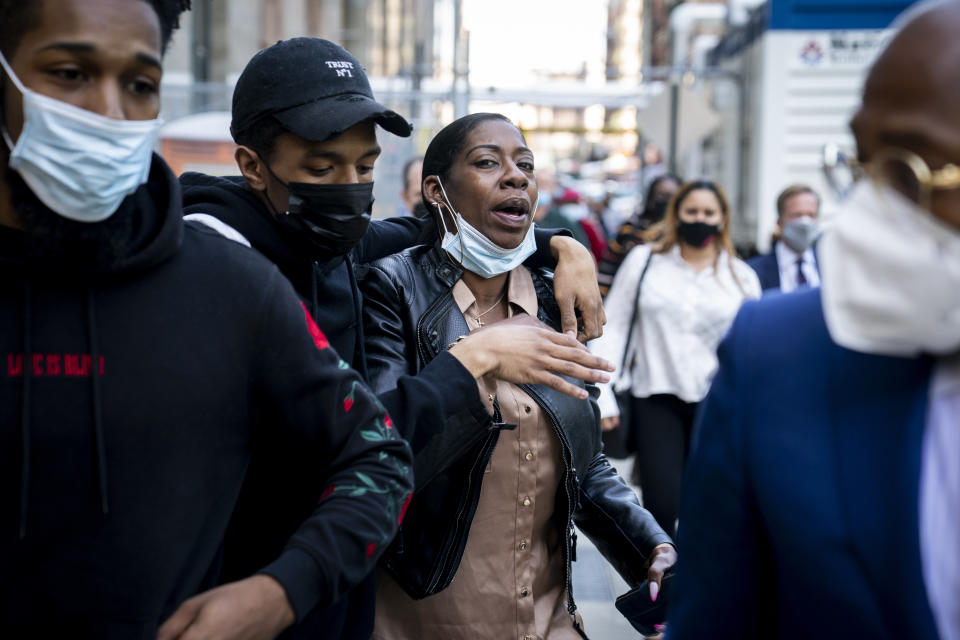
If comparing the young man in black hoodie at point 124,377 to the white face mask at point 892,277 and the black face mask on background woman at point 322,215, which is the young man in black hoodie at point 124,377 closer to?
the black face mask on background woman at point 322,215

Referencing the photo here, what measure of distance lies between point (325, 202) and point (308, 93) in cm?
23

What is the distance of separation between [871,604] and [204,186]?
1597 millimetres

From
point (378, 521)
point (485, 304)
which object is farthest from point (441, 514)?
point (378, 521)

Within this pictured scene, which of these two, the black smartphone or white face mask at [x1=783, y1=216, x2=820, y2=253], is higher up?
white face mask at [x1=783, y1=216, x2=820, y2=253]

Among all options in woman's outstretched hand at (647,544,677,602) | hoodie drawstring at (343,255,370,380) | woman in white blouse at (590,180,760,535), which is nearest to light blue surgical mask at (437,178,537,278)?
hoodie drawstring at (343,255,370,380)

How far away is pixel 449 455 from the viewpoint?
2443mm

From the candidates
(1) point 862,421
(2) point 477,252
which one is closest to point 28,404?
(1) point 862,421

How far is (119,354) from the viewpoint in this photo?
1663mm

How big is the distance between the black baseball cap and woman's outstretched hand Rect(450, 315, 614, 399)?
0.52m

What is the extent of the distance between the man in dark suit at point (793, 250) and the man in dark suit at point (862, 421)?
5.22 m

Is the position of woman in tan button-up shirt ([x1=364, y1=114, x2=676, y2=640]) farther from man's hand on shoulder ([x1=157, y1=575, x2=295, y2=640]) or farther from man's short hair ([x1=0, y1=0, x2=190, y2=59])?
man's short hair ([x1=0, y1=0, x2=190, y2=59])

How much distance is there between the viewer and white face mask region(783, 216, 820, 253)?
7.23 meters

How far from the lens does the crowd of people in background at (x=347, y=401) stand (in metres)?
1.37

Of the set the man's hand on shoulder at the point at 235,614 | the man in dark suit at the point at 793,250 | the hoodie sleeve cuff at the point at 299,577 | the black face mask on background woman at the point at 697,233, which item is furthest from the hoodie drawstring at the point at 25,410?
the man in dark suit at the point at 793,250
